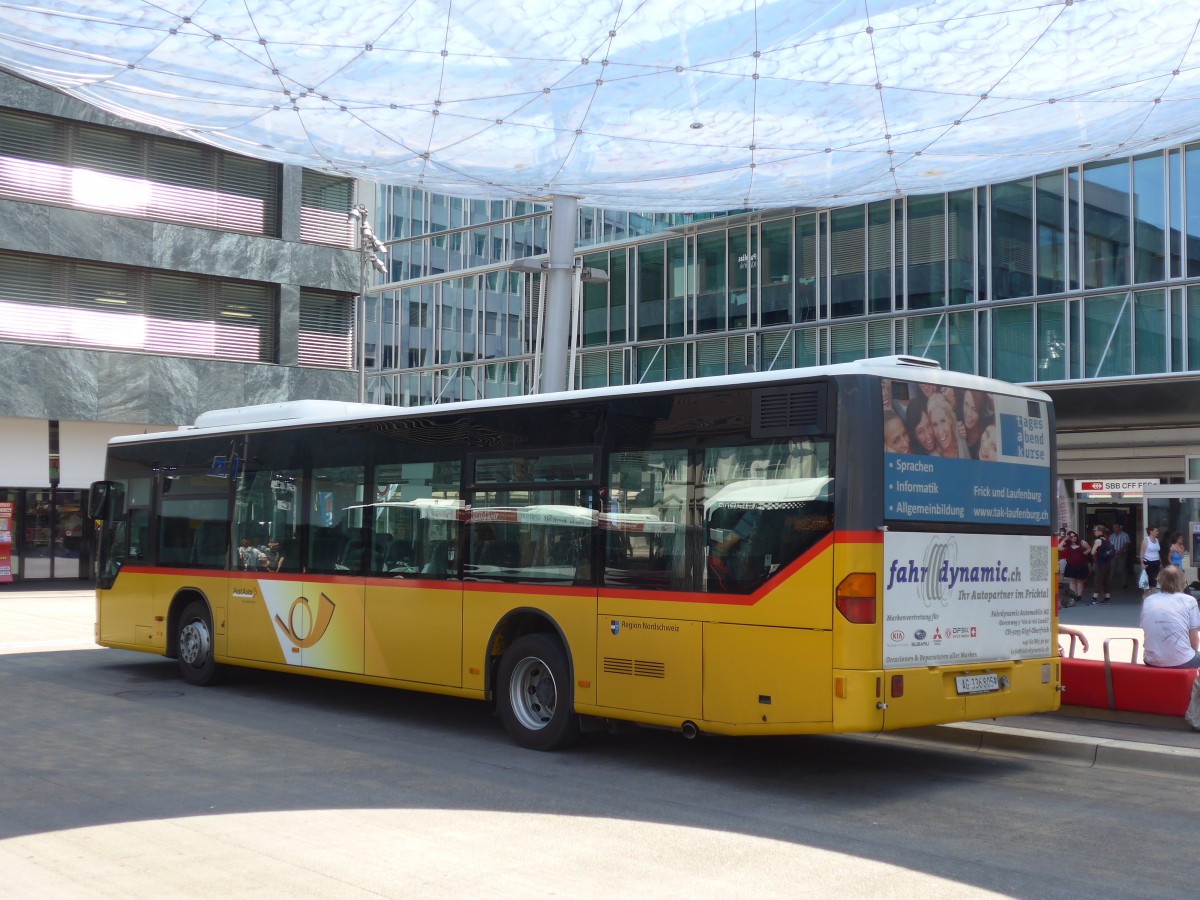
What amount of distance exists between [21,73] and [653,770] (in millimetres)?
9510

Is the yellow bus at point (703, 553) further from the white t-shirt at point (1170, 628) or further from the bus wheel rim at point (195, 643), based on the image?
the bus wheel rim at point (195, 643)

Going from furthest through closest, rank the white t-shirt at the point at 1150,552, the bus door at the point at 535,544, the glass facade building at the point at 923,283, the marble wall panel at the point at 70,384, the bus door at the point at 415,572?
the marble wall panel at the point at 70,384 → the glass facade building at the point at 923,283 → the white t-shirt at the point at 1150,552 → the bus door at the point at 415,572 → the bus door at the point at 535,544

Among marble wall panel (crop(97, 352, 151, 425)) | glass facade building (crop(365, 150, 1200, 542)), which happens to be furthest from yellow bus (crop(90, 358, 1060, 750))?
marble wall panel (crop(97, 352, 151, 425))

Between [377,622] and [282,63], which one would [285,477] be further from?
[282,63]

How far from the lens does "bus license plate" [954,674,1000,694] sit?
9117mm

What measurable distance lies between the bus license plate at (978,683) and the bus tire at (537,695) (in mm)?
3026

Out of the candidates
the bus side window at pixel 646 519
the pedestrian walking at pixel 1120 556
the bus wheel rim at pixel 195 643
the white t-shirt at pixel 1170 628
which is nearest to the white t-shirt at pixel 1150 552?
the pedestrian walking at pixel 1120 556

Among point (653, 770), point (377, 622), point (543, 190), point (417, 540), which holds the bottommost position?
point (653, 770)

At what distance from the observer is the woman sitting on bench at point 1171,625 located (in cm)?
1126

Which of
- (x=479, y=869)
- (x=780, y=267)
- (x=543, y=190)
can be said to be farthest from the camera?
(x=780, y=267)

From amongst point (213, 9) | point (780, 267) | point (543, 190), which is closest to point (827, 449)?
point (213, 9)

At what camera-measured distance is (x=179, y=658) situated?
1523 centimetres

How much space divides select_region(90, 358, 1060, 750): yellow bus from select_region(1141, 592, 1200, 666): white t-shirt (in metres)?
1.96

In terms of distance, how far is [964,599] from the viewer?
923 centimetres
